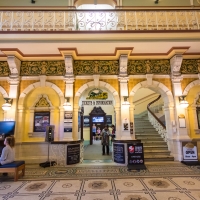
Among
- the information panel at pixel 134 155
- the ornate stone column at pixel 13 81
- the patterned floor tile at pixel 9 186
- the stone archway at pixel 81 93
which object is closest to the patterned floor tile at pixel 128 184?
the information panel at pixel 134 155

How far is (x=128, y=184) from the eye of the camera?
12.7 ft

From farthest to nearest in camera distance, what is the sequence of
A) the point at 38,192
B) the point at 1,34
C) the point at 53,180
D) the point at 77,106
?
the point at 77,106 < the point at 1,34 < the point at 53,180 < the point at 38,192

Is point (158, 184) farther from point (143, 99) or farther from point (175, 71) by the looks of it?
point (143, 99)

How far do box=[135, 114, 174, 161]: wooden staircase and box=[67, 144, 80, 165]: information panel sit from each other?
105 inches

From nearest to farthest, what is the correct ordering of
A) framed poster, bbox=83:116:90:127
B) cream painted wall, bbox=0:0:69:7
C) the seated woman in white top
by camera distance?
the seated woman in white top → cream painted wall, bbox=0:0:69:7 → framed poster, bbox=83:116:90:127

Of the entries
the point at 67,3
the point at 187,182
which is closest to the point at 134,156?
the point at 187,182

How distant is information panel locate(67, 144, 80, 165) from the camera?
229 inches

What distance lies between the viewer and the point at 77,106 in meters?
6.32

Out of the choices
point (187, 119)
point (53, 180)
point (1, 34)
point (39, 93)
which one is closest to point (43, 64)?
point (39, 93)

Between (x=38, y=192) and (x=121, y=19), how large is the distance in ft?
20.9

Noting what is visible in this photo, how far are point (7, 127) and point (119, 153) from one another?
4011 millimetres

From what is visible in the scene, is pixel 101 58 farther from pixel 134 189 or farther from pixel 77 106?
pixel 134 189

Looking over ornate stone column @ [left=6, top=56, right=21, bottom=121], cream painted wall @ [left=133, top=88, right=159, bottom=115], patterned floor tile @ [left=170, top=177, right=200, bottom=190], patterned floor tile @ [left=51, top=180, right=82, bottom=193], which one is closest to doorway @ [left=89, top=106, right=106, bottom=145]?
cream painted wall @ [left=133, top=88, right=159, bottom=115]

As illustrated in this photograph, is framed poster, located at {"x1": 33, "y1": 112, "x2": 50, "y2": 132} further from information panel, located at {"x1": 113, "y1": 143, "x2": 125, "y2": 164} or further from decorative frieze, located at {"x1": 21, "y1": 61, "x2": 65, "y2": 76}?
information panel, located at {"x1": 113, "y1": 143, "x2": 125, "y2": 164}
